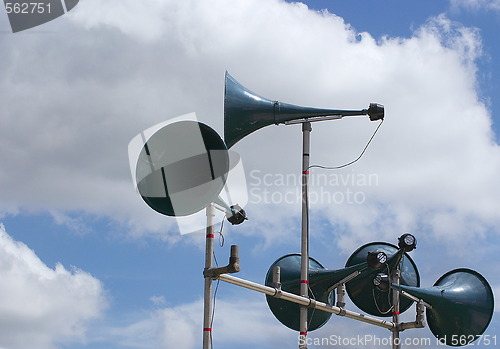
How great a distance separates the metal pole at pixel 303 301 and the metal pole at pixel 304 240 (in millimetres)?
259

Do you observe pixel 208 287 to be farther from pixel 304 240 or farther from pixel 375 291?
pixel 375 291

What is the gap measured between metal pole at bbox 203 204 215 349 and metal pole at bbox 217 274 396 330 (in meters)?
0.23

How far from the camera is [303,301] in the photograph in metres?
13.2

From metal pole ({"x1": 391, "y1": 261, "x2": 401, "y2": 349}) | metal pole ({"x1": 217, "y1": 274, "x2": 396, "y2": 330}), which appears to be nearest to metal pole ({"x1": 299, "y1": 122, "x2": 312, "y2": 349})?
metal pole ({"x1": 217, "y1": 274, "x2": 396, "y2": 330})

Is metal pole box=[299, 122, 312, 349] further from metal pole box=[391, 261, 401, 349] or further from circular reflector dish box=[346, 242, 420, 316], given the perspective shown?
metal pole box=[391, 261, 401, 349]

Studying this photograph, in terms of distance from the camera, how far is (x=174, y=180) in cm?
1091

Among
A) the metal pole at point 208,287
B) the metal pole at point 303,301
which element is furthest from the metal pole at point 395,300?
the metal pole at point 208,287

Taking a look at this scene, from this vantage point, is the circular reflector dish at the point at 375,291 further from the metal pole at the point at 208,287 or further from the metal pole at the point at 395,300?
the metal pole at the point at 208,287

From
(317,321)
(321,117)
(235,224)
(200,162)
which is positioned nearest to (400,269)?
(317,321)

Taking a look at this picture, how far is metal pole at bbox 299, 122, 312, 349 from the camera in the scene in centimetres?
1365

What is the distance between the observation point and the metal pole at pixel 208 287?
11.2 m

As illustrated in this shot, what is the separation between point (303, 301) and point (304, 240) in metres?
1.28

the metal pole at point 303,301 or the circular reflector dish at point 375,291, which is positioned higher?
the circular reflector dish at point 375,291

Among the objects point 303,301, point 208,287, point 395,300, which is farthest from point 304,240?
point 208,287
